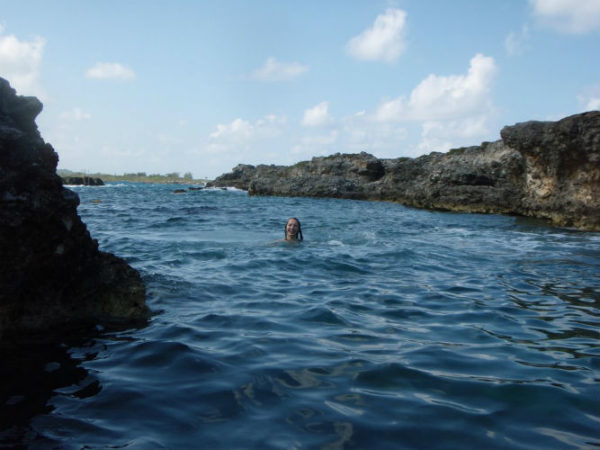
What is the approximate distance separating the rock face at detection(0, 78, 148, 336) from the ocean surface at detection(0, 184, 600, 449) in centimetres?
52

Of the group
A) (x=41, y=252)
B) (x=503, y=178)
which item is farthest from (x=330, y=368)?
(x=503, y=178)

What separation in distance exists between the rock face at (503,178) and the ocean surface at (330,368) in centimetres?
1024

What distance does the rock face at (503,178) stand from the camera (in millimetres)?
16750

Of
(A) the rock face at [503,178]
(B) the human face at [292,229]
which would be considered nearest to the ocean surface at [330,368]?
(B) the human face at [292,229]

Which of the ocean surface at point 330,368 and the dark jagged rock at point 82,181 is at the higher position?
the dark jagged rock at point 82,181

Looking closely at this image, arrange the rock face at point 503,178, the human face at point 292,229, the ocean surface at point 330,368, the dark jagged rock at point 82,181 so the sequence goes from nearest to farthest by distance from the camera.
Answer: the ocean surface at point 330,368, the human face at point 292,229, the rock face at point 503,178, the dark jagged rock at point 82,181

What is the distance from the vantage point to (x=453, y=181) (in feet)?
95.8

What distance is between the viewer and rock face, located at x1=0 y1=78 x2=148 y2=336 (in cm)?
437

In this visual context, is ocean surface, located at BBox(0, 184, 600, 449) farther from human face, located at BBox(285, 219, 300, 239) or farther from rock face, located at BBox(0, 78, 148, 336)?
human face, located at BBox(285, 219, 300, 239)

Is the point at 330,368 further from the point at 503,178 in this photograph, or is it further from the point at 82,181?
the point at 82,181

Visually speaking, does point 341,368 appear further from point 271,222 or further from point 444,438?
point 271,222

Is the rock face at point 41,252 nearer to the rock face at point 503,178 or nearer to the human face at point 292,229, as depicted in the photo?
the human face at point 292,229

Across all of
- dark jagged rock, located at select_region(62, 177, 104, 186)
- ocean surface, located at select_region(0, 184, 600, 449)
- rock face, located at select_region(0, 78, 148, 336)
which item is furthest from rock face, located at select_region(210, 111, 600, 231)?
dark jagged rock, located at select_region(62, 177, 104, 186)

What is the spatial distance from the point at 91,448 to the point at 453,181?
2870 centimetres
